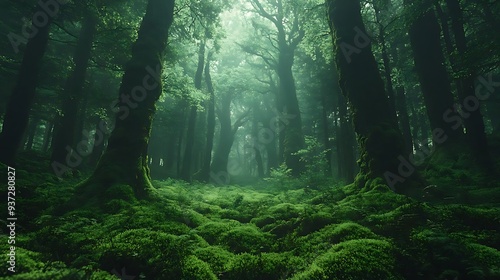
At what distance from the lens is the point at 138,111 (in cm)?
798

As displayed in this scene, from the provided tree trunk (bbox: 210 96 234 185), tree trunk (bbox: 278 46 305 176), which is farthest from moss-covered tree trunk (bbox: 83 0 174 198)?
tree trunk (bbox: 210 96 234 185)

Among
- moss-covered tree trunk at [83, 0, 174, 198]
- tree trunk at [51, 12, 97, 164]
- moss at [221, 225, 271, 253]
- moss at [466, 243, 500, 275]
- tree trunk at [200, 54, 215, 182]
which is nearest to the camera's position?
moss at [466, 243, 500, 275]

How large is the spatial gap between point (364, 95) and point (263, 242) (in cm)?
574

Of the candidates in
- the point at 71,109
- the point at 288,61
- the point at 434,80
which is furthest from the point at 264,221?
the point at 288,61

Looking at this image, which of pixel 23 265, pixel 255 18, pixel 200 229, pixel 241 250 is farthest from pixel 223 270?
pixel 255 18

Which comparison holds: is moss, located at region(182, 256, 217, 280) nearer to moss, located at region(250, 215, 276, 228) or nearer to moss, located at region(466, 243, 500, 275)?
moss, located at region(250, 215, 276, 228)

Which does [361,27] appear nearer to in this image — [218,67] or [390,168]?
[390,168]

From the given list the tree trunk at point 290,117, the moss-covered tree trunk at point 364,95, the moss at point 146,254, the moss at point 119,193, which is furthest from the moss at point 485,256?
the tree trunk at point 290,117

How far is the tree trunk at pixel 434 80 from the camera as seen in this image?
11523 millimetres

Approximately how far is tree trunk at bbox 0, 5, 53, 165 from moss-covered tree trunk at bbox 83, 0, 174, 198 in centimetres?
436

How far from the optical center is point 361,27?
9.12 metres

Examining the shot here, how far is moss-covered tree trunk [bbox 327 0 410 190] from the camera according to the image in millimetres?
7527

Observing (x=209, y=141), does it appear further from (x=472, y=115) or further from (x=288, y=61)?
(x=472, y=115)

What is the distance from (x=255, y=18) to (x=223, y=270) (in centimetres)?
2937
